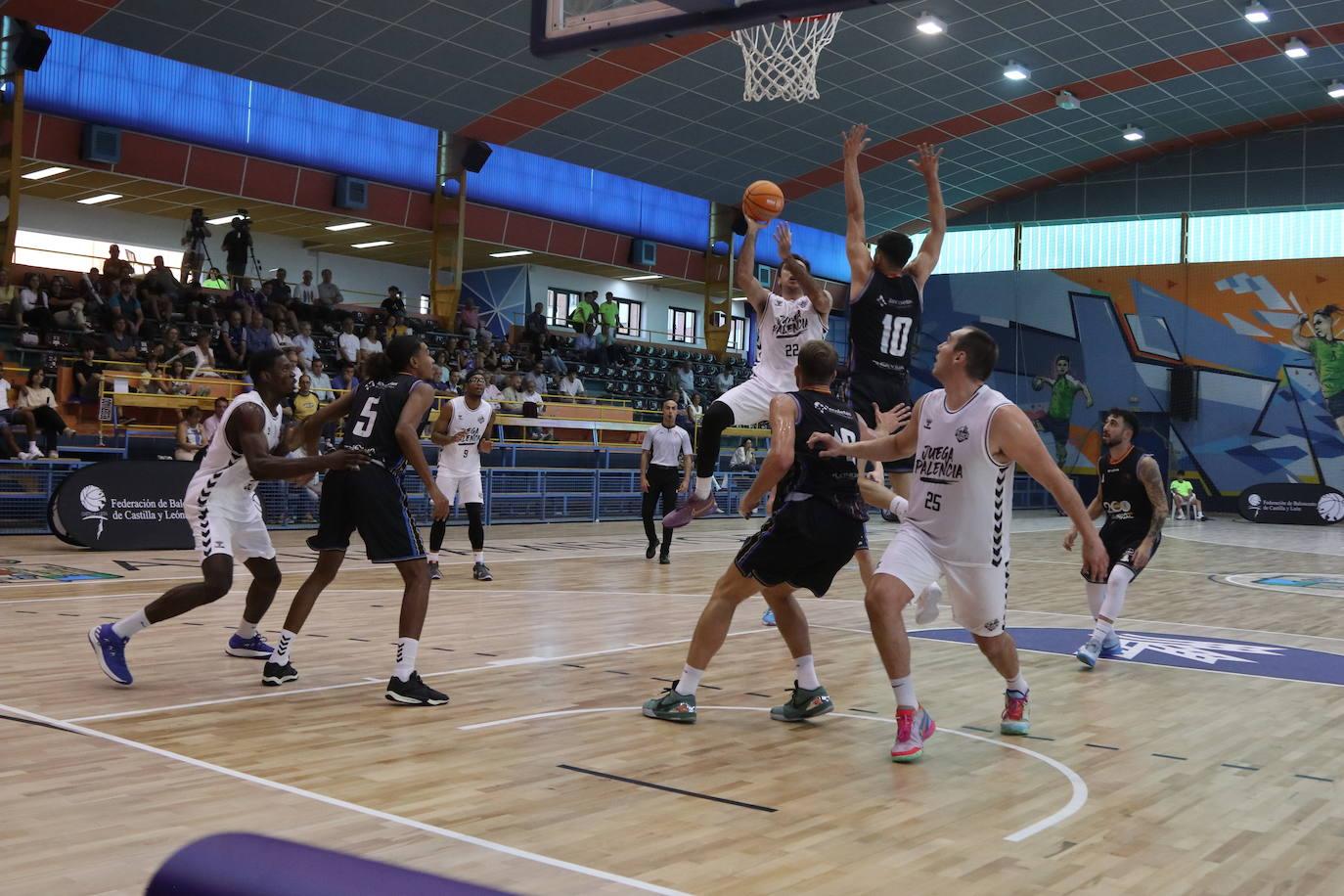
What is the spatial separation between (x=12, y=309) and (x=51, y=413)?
163 inches

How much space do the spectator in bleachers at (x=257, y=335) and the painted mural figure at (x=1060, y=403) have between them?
24199 mm

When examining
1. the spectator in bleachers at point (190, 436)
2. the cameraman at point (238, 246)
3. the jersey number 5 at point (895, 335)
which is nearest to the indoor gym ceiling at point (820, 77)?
the cameraman at point (238, 246)

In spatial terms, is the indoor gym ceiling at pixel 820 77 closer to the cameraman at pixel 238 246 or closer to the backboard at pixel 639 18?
the cameraman at pixel 238 246

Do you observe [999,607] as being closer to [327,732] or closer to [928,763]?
[928,763]

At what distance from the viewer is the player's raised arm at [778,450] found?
17.5 feet

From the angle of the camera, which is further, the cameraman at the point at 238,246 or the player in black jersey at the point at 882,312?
the cameraman at the point at 238,246

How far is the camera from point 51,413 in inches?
588

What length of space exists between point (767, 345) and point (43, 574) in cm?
720

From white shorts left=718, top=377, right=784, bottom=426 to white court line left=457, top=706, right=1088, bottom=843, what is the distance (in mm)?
1951

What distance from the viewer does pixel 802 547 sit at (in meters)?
5.39

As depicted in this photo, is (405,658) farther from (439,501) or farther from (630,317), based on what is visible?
(630,317)

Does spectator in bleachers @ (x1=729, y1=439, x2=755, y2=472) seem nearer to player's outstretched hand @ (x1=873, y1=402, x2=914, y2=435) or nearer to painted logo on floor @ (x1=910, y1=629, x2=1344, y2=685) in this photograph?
painted logo on floor @ (x1=910, y1=629, x2=1344, y2=685)

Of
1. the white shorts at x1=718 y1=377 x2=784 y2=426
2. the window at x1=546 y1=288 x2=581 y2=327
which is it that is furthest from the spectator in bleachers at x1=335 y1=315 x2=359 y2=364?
the white shorts at x1=718 y1=377 x2=784 y2=426

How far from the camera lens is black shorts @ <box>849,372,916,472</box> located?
7141 mm
